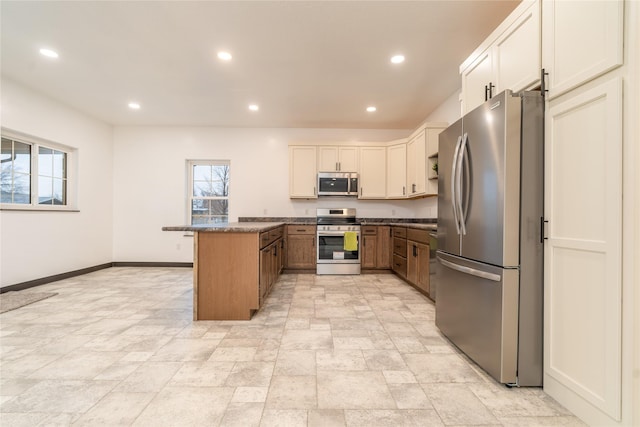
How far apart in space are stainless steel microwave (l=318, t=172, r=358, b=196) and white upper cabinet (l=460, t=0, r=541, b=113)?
286 cm

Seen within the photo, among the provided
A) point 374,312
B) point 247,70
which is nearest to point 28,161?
point 247,70

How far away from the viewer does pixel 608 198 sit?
1208 millimetres

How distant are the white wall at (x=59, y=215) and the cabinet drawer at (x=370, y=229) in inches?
185

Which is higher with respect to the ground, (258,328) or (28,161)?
(28,161)

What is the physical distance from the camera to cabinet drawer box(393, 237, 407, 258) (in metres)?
4.12

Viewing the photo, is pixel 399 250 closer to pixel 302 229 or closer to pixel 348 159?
pixel 302 229

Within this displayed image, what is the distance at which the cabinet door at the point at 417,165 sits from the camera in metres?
4.15

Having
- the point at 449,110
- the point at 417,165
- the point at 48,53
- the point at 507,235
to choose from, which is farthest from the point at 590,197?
the point at 48,53

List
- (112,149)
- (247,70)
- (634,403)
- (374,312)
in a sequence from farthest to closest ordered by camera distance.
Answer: (112,149) < (247,70) < (374,312) < (634,403)

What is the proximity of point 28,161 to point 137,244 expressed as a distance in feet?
6.60

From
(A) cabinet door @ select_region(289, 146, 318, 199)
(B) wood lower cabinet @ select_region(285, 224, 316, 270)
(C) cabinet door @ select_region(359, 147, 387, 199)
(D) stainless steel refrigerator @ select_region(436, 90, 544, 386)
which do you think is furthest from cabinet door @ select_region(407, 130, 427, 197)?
(D) stainless steel refrigerator @ select_region(436, 90, 544, 386)

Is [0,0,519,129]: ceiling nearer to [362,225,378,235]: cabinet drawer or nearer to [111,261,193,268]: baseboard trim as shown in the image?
[362,225,378,235]: cabinet drawer

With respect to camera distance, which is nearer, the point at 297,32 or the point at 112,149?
the point at 297,32

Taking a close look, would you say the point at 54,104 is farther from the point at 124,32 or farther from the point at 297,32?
the point at 297,32
